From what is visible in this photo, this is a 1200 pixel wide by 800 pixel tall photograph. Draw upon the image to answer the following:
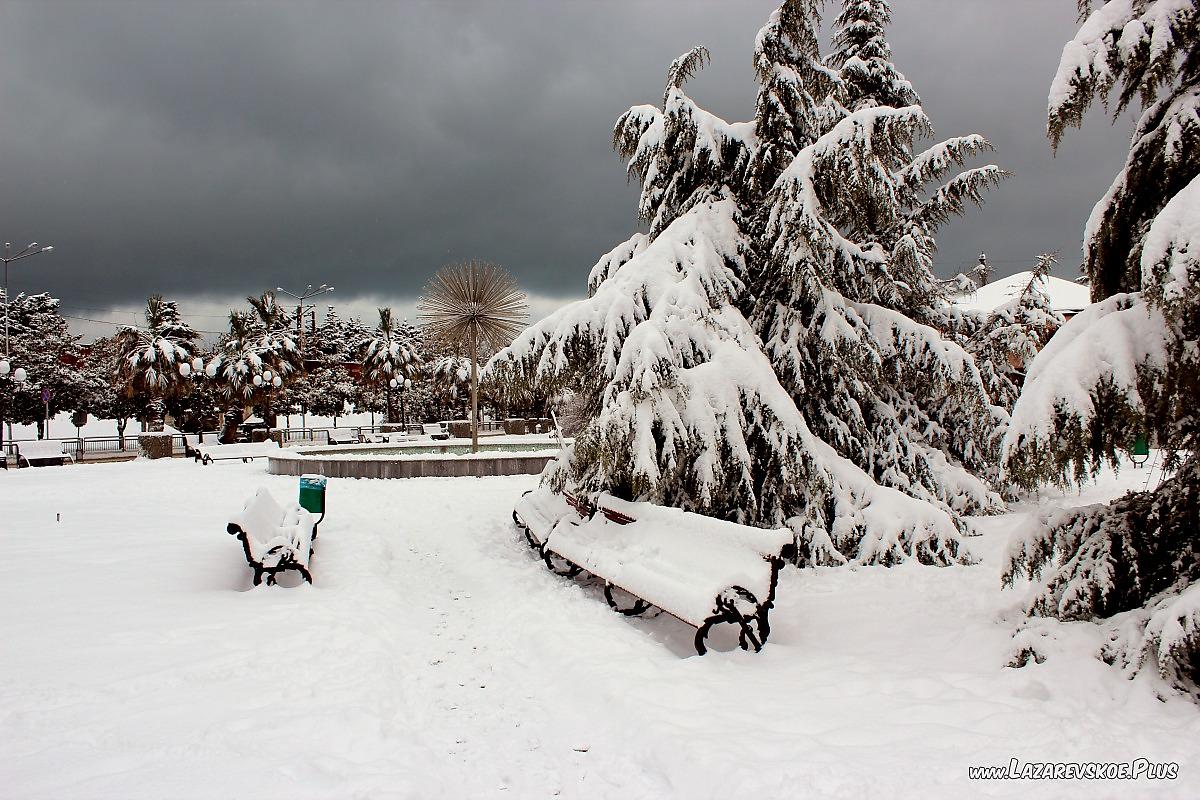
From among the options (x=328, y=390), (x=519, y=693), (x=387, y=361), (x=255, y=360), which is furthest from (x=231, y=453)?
(x=328, y=390)

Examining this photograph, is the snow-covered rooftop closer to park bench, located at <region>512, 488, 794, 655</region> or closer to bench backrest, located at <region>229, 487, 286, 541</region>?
park bench, located at <region>512, 488, 794, 655</region>

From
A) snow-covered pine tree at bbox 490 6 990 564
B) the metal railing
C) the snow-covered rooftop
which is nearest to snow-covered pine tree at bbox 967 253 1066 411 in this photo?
snow-covered pine tree at bbox 490 6 990 564

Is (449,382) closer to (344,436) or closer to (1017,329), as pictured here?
(344,436)

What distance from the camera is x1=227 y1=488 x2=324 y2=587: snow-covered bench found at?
6.59 metres

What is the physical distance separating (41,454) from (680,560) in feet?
122

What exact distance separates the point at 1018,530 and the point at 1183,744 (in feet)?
5.26

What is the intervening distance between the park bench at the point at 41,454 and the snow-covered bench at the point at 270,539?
20.8 meters

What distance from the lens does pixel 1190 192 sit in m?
3.12

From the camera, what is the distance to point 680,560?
19.2ft

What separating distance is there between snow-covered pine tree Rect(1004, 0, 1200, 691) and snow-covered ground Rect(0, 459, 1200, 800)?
0.36 meters

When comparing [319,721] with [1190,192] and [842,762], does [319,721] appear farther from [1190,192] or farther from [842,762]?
[1190,192]

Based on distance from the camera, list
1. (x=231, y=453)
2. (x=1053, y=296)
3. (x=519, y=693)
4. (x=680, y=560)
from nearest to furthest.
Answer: (x=519, y=693), (x=680, y=560), (x=231, y=453), (x=1053, y=296)

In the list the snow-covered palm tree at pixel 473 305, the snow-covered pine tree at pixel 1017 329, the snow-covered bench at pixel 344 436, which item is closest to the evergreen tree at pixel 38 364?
the snow-covered bench at pixel 344 436

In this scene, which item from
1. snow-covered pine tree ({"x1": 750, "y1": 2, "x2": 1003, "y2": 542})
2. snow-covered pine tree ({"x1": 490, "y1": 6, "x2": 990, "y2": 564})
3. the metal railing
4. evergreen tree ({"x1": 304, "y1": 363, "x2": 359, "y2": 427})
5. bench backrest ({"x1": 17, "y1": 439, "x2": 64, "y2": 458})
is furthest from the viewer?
evergreen tree ({"x1": 304, "y1": 363, "x2": 359, "y2": 427})
